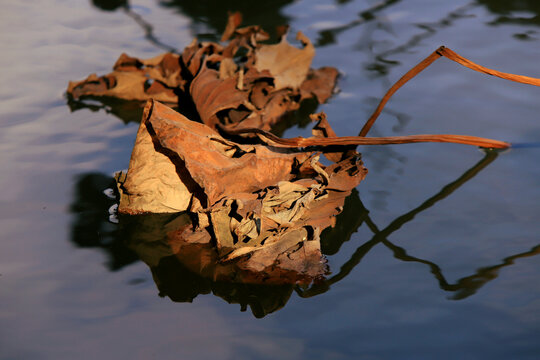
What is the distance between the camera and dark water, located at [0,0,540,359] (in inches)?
39.4

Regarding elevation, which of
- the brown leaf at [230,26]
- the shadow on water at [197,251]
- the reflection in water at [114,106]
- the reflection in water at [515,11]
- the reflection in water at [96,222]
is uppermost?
the reflection in water at [515,11]

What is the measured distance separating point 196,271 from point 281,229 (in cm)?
19

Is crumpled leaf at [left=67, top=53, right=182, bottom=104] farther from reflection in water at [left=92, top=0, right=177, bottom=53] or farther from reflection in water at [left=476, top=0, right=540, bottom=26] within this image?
reflection in water at [left=476, top=0, right=540, bottom=26]

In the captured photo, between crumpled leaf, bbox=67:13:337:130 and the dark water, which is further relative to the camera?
crumpled leaf, bbox=67:13:337:130

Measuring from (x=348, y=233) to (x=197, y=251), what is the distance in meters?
0.32

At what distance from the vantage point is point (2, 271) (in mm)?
1148

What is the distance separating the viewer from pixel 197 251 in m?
1.19

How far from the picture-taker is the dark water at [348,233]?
1.00 m

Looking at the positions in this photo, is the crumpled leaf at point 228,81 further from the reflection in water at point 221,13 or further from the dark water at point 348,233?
the reflection in water at point 221,13

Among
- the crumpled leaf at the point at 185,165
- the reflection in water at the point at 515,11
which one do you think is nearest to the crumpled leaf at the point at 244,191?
the crumpled leaf at the point at 185,165

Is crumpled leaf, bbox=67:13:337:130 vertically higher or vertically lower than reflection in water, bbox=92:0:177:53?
higher

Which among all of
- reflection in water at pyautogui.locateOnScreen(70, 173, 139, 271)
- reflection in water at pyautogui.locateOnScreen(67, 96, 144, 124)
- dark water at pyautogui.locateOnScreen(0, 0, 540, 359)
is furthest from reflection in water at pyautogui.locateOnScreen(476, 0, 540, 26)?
reflection in water at pyautogui.locateOnScreen(70, 173, 139, 271)

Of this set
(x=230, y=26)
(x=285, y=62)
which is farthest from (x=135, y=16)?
(x=285, y=62)

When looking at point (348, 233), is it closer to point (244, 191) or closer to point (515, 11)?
point (244, 191)
